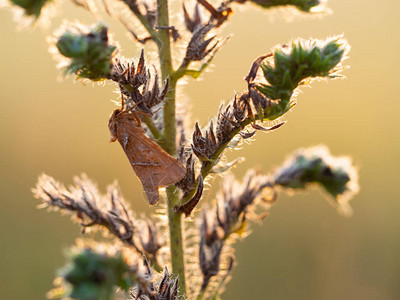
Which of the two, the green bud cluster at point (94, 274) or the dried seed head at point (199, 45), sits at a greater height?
the dried seed head at point (199, 45)

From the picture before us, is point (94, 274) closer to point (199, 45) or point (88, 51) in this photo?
point (88, 51)

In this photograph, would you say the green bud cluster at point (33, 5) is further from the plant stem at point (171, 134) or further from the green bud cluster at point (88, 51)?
the plant stem at point (171, 134)

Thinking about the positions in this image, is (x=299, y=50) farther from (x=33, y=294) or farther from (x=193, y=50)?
(x=33, y=294)

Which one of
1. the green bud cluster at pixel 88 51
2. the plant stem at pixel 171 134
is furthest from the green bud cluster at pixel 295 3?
the green bud cluster at pixel 88 51

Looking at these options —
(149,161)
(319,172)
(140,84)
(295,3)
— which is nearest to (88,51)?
(140,84)

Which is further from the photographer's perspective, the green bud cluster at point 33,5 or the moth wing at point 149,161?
the moth wing at point 149,161

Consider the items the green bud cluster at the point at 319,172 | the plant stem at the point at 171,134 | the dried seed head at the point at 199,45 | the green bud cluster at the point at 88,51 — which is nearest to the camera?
the green bud cluster at the point at 88,51

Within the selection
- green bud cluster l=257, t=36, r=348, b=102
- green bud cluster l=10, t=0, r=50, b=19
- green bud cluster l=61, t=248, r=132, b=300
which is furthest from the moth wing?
green bud cluster l=10, t=0, r=50, b=19
